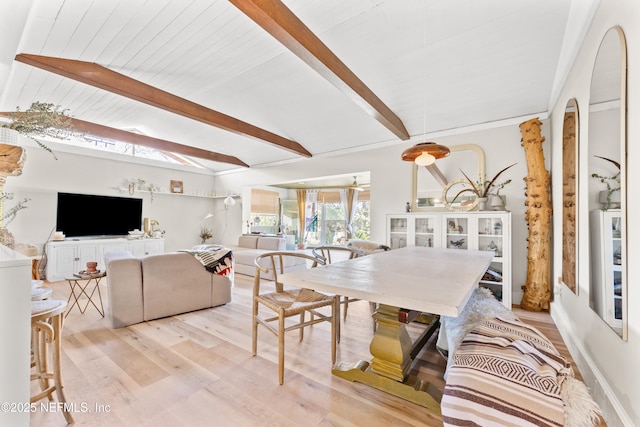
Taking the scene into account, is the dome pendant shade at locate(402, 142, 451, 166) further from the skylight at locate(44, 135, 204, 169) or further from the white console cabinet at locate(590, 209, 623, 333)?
the skylight at locate(44, 135, 204, 169)

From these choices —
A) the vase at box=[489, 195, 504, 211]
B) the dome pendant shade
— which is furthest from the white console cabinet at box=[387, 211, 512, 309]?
the dome pendant shade

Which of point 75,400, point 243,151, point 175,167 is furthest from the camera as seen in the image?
point 175,167

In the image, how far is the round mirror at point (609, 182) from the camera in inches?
52.3

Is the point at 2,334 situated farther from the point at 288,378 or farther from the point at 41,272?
the point at 41,272

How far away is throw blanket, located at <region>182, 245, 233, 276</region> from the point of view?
3.10 metres

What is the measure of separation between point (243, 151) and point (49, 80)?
3.32 meters

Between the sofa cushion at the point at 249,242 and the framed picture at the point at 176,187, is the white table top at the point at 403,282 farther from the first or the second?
the framed picture at the point at 176,187

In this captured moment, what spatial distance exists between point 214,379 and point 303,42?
257 cm

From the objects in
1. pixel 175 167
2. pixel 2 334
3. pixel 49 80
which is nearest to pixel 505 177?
pixel 2 334

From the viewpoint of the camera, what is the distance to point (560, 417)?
0.92m

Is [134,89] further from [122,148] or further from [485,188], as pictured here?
[485,188]

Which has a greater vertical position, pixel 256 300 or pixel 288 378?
pixel 256 300

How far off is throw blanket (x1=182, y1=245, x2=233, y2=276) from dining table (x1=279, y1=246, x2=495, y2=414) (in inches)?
71.9

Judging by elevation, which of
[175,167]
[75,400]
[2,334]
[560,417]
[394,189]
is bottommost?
[75,400]
